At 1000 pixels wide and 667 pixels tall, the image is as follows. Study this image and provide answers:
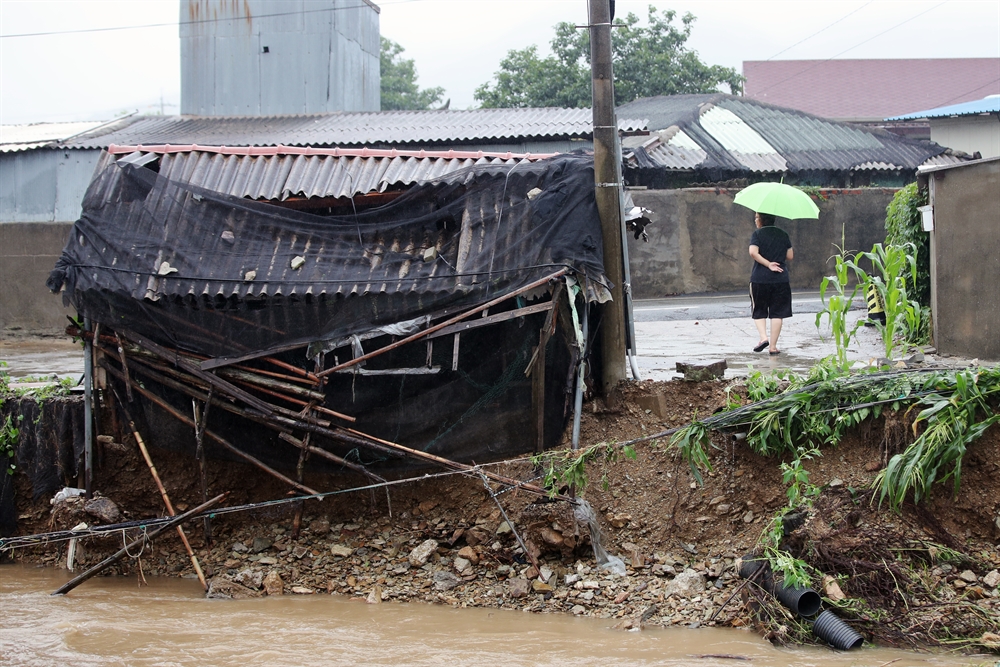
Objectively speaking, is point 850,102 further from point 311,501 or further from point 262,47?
point 311,501

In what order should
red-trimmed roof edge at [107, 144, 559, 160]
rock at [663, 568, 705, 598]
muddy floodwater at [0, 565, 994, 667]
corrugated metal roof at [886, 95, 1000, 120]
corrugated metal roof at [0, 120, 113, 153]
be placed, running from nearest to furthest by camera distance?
muddy floodwater at [0, 565, 994, 667] < rock at [663, 568, 705, 598] < red-trimmed roof edge at [107, 144, 559, 160] < corrugated metal roof at [0, 120, 113, 153] < corrugated metal roof at [886, 95, 1000, 120]

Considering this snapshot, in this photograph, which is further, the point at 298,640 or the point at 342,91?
the point at 342,91

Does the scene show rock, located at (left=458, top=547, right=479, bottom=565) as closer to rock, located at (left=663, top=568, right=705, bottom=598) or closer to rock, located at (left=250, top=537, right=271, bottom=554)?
rock, located at (left=663, top=568, right=705, bottom=598)

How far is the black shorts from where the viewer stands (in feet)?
26.7

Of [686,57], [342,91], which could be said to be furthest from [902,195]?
[686,57]

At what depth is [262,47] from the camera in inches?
612

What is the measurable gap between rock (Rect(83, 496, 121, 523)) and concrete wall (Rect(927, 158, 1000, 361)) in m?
7.31

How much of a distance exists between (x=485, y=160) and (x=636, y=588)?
376 cm

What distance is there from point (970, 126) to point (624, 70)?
803 cm

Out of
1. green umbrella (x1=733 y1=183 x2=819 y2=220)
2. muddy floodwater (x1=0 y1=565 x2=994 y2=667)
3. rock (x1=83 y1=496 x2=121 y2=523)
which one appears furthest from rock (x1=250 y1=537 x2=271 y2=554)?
green umbrella (x1=733 y1=183 x2=819 y2=220)

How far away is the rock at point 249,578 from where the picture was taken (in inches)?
277

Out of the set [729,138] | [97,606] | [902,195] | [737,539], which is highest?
[729,138]

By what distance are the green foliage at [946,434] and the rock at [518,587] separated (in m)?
2.49

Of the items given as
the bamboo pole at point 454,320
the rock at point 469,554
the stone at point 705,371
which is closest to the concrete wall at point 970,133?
the stone at point 705,371
